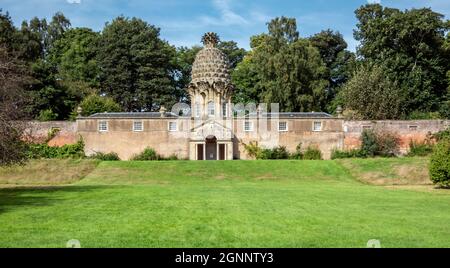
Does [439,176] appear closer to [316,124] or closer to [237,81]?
[316,124]

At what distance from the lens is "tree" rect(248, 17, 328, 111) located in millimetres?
64375

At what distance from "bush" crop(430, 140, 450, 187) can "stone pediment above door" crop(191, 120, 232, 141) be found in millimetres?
22606

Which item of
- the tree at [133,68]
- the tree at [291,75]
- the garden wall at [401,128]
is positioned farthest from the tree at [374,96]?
the tree at [133,68]

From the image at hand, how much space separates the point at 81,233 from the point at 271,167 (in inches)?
1271

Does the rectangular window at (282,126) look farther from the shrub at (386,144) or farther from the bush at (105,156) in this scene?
the bush at (105,156)

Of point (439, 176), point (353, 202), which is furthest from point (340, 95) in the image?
point (353, 202)

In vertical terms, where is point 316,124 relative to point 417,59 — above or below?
below

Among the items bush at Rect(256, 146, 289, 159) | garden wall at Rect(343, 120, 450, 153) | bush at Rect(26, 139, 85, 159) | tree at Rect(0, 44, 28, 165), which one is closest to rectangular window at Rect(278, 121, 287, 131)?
bush at Rect(256, 146, 289, 159)

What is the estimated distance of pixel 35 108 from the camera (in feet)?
198

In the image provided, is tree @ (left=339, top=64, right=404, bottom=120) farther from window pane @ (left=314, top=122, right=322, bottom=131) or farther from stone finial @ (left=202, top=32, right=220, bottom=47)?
stone finial @ (left=202, top=32, right=220, bottom=47)

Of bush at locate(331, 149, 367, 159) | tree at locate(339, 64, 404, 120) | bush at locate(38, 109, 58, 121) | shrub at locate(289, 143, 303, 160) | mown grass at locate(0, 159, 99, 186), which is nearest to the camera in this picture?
mown grass at locate(0, 159, 99, 186)

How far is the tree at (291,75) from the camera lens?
64375mm
